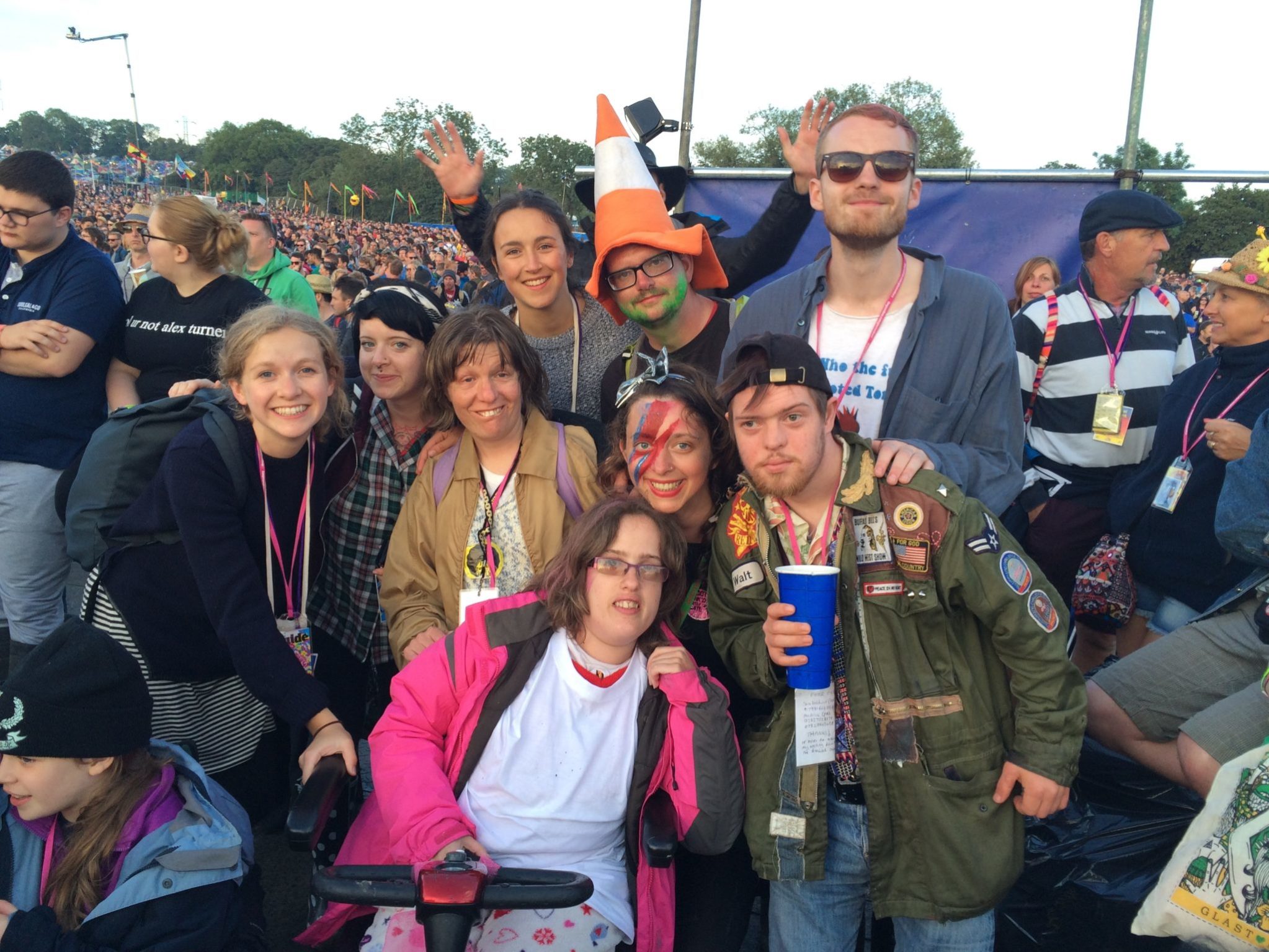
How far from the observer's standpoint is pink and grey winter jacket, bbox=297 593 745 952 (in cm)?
228

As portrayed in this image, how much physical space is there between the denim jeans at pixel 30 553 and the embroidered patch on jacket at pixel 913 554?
11.9 ft

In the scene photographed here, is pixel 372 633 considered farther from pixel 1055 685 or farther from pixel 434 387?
pixel 1055 685

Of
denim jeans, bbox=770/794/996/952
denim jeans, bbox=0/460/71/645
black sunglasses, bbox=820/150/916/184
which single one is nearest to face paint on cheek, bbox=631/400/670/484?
black sunglasses, bbox=820/150/916/184

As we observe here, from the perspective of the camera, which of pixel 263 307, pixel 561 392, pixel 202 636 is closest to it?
pixel 202 636

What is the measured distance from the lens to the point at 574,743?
2.42 meters

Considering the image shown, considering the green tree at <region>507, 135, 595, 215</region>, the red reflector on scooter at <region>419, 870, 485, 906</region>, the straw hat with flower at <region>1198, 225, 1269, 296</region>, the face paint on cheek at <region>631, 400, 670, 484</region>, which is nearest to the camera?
the red reflector on scooter at <region>419, 870, 485, 906</region>

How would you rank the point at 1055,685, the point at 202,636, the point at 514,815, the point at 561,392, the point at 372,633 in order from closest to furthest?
the point at 1055,685 < the point at 514,815 < the point at 202,636 < the point at 372,633 < the point at 561,392

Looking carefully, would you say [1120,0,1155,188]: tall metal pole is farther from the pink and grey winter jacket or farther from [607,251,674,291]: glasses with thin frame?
the pink and grey winter jacket

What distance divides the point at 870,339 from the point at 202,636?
245 centimetres

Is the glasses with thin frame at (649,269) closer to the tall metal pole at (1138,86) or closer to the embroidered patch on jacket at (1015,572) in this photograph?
the embroidered patch on jacket at (1015,572)

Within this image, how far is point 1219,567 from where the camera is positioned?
3.33 meters

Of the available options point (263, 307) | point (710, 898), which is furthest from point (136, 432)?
point (710, 898)

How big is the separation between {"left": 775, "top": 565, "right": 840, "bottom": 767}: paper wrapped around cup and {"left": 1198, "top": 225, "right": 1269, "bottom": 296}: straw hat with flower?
2379 mm

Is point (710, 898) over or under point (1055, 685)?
under
